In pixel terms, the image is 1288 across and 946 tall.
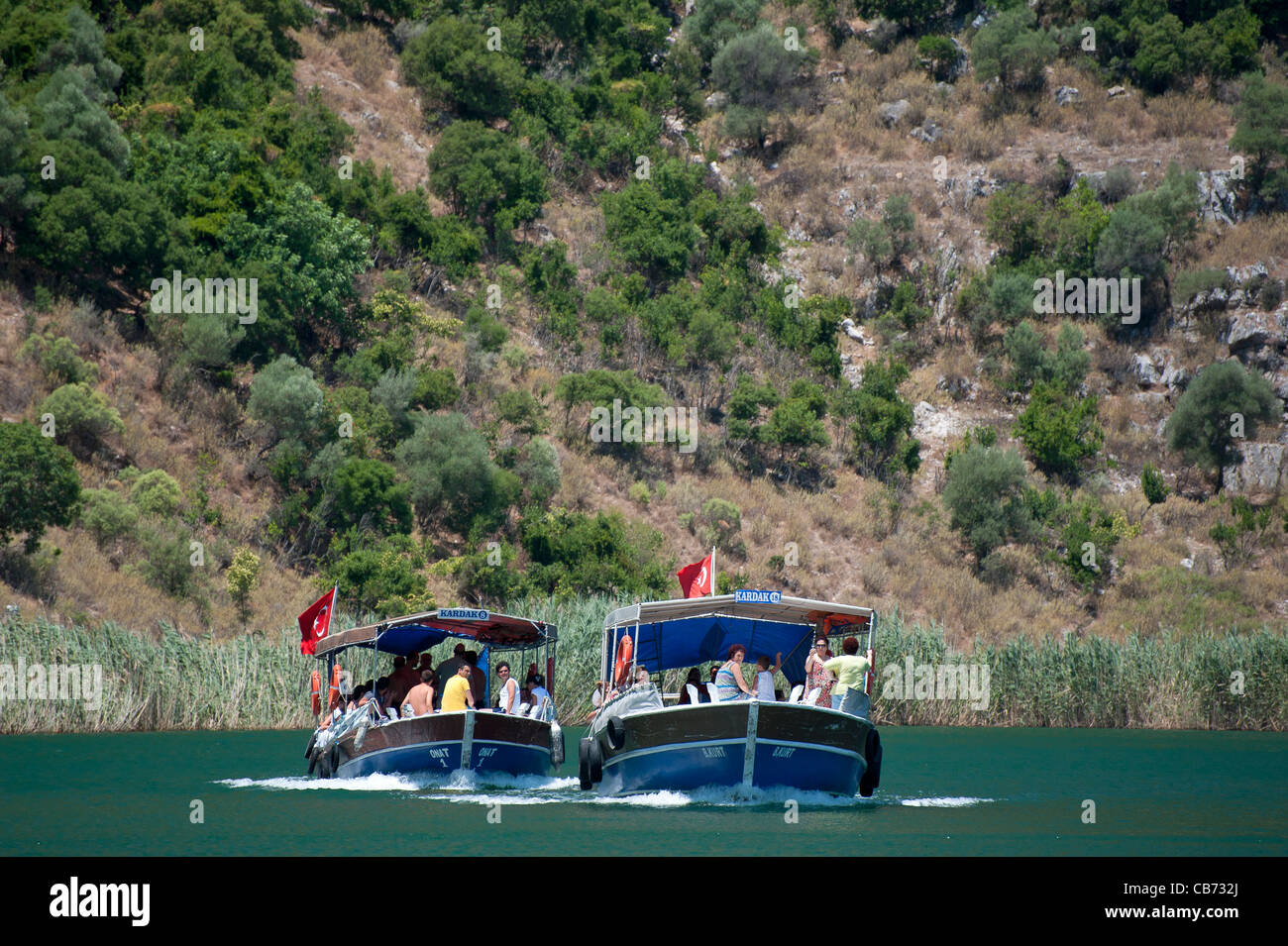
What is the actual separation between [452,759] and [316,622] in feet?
17.3

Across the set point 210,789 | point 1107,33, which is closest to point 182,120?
point 210,789

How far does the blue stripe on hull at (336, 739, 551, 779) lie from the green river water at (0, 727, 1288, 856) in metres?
0.27

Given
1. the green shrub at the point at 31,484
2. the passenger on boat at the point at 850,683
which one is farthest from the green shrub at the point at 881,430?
the passenger on boat at the point at 850,683

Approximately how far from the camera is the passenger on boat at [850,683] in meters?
22.4

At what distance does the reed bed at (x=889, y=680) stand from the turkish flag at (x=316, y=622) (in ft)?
28.5

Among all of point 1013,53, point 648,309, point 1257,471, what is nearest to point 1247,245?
point 1257,471

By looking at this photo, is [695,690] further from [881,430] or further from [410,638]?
[881,430]

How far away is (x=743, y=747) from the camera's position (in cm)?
2128

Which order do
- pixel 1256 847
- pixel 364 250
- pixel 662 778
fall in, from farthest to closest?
pixel 364 250, pixel 662 778, pixel 1256 847

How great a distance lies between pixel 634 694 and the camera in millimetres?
22938

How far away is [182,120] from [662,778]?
49.4 m

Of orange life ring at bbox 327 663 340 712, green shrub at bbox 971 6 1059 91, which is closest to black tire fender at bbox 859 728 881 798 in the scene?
orange life ring at bbox 327 663 340 712

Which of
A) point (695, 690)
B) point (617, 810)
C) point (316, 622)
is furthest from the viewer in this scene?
point (316, 622)

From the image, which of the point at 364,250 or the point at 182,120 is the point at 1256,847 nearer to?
the point at 364,250
